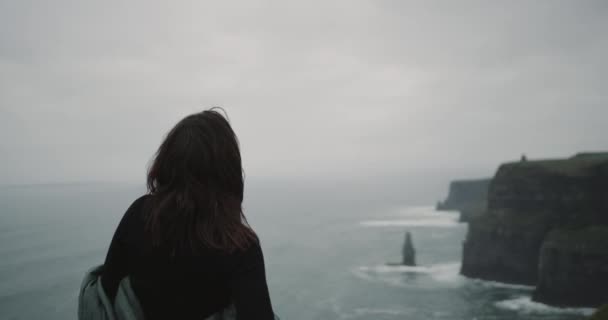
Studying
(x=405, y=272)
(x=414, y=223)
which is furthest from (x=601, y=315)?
(x=414, y=223)

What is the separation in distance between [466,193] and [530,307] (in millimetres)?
127232

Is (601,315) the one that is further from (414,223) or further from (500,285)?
(414,223)

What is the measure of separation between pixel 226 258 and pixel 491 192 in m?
83.8

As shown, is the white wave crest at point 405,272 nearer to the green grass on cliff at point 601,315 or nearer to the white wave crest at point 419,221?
the green grass on cliff at point 601,315

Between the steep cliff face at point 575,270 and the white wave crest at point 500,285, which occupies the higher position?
the steep cliff face at point 575,270

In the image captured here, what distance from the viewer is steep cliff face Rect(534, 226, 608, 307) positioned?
5628cm

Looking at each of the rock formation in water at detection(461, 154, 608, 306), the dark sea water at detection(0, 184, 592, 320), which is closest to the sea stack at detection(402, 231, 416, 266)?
the dark sea water at detection(0, 184, 592, 320)

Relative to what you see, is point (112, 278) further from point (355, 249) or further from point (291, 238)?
point (291, 238)

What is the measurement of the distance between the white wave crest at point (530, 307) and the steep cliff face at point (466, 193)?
101m

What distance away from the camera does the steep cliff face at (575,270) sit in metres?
56.3

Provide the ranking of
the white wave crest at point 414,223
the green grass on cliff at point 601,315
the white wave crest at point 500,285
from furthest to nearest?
the white wave crest at point 414,223 < the white wave crest at point 500,285 < the green grass on cliff at point 601,315

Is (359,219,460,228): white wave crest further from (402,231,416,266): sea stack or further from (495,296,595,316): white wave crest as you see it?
(495,296,595,316): white wave crest

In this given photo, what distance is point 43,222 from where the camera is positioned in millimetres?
137625

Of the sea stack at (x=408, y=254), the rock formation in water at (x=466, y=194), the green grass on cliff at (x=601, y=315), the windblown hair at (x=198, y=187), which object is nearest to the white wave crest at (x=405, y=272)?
the sea stack at (x=408, y=254)
